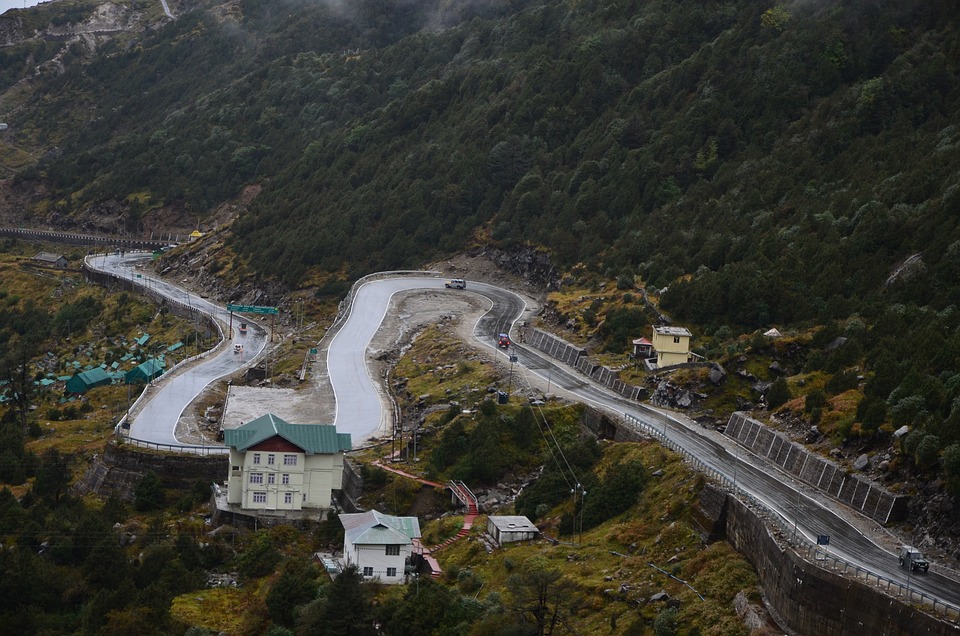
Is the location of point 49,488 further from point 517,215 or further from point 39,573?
point 517,215

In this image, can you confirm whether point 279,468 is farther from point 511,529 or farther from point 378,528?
point 511,529

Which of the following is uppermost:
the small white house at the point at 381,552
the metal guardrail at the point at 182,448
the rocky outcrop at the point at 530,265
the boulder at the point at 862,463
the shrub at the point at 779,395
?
the boulder at the point at 862,463

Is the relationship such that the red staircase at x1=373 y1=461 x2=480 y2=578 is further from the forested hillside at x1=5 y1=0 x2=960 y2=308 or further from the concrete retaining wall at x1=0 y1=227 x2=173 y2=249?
the concrete retaining wall at x1=0 y1=227 x2=173 y2=249

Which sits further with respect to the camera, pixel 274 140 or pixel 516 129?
pixel 274 140

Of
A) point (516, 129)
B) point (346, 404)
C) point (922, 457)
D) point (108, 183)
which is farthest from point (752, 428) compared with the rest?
point (108, 183)

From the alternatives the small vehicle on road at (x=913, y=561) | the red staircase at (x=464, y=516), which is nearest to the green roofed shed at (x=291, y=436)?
the red staircase at (x=464, y=516)

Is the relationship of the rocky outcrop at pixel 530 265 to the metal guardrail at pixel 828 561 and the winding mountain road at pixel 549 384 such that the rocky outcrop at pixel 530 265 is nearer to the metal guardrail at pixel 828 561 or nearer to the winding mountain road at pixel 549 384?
the winding mountain road at pixel 549 384

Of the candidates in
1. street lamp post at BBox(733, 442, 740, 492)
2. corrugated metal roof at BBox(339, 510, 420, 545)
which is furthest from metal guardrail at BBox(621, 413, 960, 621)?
corrugated metal roof at BBox(339, 510, 420, 545)
